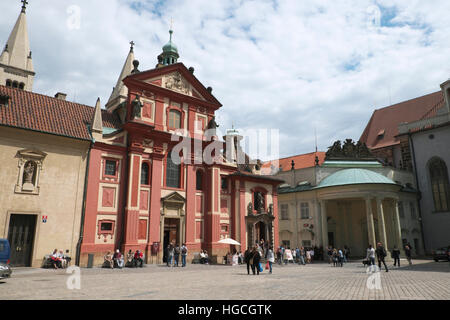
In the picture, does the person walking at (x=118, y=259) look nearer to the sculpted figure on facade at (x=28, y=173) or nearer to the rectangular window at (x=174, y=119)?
the sculpted figure on facade at (x=28, y=173)

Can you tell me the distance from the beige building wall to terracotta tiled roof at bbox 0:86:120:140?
542 millimetres

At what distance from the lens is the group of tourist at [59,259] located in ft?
69.1

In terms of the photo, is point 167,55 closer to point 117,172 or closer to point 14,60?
point 117,172

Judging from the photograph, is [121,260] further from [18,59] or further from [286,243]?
[18,59]

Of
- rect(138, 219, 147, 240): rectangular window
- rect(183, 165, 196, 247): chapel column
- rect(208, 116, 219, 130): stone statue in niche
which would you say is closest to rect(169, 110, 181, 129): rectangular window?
rect(208, 116, 219, 130): stone statue in niche

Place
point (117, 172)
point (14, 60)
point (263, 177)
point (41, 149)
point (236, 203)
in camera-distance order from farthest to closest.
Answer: point (14, 60), point (263, 177), point (236, 203), point (117, 172), point (41, 149)

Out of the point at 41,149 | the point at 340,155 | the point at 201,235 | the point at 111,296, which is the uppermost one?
the point at 340,155

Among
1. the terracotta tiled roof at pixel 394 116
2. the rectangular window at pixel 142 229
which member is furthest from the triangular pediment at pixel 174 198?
the terracotta tiled roof at pixel 394 116

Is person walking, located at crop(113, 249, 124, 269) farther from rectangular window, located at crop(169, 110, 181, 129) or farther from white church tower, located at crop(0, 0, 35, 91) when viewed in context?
white church tower, located at crop(0, 0, 35, 91)

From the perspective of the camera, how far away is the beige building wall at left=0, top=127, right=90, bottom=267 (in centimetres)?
2106

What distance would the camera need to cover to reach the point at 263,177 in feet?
114

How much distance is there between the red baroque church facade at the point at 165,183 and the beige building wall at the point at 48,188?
82 cm
